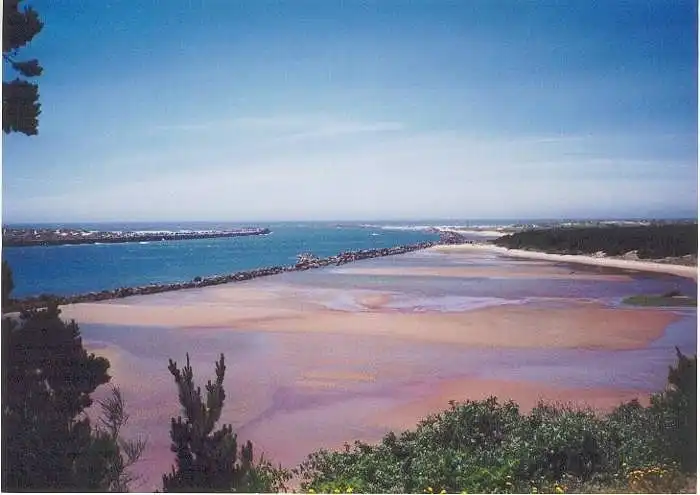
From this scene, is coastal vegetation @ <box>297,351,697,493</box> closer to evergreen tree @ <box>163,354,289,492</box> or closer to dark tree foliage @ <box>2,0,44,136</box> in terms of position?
evergreen tree @ <box>163,354,289,492</box>

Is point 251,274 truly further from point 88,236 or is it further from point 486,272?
point 486,272

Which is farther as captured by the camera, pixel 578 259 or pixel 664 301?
pixel 578 259

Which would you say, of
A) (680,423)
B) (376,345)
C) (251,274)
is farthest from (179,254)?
(680,423)

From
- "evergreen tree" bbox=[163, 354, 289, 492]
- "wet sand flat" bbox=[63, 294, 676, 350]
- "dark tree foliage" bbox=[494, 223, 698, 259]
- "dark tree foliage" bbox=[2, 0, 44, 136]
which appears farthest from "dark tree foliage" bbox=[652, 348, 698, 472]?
"dark tree foliage" bbox=[2, 0, 44, 136]

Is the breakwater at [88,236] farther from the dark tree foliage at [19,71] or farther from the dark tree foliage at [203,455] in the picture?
the dark tree foliage at [203,455]

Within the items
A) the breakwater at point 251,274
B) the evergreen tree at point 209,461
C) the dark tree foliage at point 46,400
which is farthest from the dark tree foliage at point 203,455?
the breakwater at point 251,274

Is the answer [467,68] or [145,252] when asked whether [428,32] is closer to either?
[467,68]
